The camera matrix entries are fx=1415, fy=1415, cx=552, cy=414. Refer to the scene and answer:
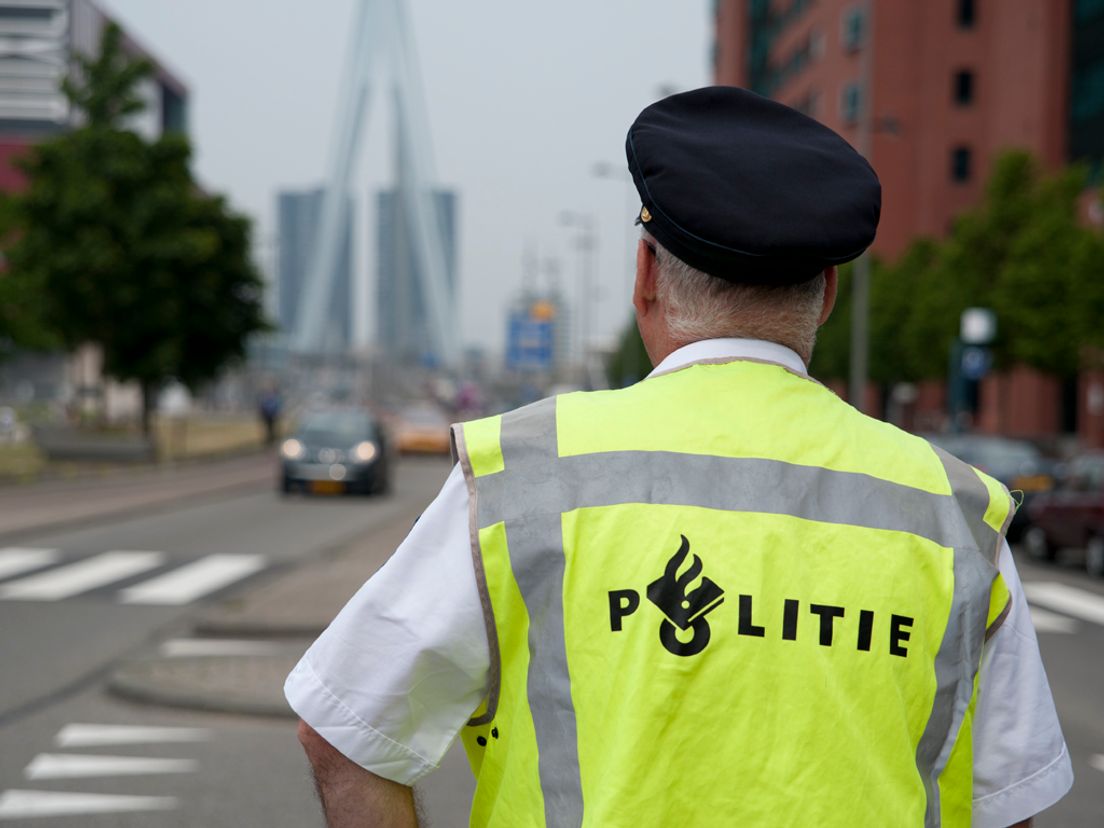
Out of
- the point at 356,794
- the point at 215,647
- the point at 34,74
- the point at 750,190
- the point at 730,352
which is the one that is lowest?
the point at 215,647

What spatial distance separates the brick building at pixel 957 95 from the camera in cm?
4659

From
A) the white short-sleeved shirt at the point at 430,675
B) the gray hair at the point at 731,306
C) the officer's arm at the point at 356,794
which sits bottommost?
the officer's arm at the point at 356,794

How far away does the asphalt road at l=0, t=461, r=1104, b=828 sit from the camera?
548cm

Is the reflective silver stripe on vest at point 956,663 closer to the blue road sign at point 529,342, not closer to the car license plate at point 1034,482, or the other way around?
the car license plate at point 1034,482

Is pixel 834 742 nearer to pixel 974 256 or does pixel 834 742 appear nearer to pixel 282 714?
pixel 282 714

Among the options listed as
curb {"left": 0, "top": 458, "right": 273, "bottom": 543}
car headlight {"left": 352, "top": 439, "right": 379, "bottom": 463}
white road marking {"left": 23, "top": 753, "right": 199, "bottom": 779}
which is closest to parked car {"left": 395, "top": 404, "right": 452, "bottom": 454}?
curb {"left": 0, "top": 458, "right": 273, "bottom": 543}

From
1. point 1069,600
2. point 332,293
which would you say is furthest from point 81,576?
point 332,293

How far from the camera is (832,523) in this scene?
1616 millimetres

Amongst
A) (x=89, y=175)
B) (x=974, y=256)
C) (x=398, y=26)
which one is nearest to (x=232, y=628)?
(x=89, y=175)

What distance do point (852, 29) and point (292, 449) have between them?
45.7 metres

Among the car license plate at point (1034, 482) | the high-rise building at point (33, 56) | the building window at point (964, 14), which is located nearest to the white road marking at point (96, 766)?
the car license plate at point (1034, 482)

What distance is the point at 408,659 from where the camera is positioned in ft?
5.24

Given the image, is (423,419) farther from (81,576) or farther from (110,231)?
(81,576)

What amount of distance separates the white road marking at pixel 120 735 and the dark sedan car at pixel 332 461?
16622 millimetres
